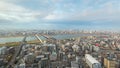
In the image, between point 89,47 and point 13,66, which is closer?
point 13,66

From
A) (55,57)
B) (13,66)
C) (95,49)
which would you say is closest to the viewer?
(13,66)

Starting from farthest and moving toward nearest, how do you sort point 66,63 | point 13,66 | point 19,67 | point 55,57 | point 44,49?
point 44,49 < point 55,57 < point 66,63 < point 13,66 < point 19,67

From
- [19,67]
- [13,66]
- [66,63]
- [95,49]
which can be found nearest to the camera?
[19,67]

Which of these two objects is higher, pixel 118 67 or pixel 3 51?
pixel 3 51

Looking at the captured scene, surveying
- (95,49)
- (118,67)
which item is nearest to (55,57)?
(118,67)

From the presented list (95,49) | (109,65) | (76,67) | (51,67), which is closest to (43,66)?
(51,67)

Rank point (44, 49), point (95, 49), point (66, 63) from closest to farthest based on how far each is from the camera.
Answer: point (66, 63) → point (44, 49) → point (95, 49)

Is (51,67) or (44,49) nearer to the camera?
(51,67)

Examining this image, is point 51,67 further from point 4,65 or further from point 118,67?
point 118,67

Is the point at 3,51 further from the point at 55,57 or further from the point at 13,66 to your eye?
the point at 55,57
